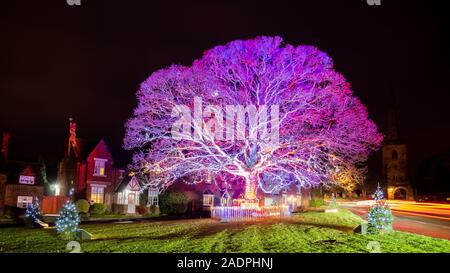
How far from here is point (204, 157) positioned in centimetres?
3011

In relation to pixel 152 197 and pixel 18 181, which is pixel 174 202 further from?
pixel 18 181

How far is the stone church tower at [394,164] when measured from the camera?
350 ft

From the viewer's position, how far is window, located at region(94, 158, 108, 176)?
48.1m

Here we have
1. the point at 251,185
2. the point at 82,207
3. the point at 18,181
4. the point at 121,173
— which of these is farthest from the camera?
the point at 121,173

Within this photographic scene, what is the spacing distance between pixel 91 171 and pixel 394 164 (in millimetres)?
87571

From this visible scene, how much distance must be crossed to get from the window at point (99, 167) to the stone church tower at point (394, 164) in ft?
266

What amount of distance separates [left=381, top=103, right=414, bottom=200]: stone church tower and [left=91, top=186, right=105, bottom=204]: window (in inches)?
3201

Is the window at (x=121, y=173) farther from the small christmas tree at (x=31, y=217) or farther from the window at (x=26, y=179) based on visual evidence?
the small christmas tree at (x=31, y=217)

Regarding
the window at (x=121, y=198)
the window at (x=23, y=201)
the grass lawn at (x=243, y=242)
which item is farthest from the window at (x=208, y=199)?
the grass lawn at (x=243, y=242)

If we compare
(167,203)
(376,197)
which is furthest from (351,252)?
(167,203)

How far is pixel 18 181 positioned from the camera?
4734 cm

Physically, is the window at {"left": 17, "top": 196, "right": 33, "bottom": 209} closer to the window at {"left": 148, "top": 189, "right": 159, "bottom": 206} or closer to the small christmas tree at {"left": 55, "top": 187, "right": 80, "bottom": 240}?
the window at {"left": 148, "top": 189, "right": 159, "bottom": 206}
